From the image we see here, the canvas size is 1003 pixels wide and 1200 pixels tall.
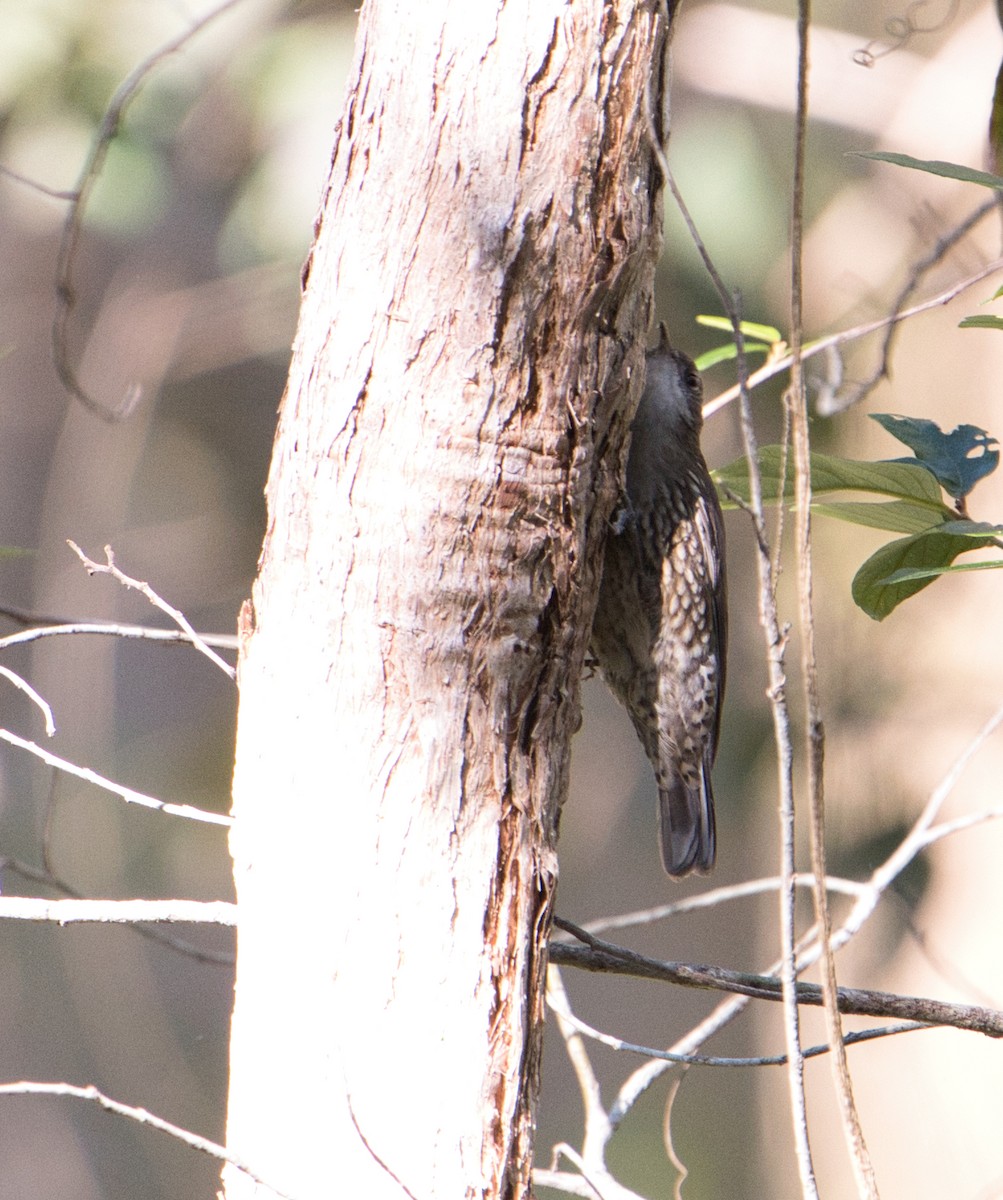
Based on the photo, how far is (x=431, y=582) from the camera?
1.28 meters

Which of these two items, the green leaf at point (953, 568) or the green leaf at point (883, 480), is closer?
the green leaf at point (953, 568)

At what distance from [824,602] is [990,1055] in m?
1.50

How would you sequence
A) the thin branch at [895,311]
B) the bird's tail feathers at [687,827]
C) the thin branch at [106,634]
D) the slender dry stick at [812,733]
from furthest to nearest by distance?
1. the bird's tail feathers at [687,827]
2. the thin branch at [895,311]
3. the thin branch at [106,634]
4. the slender dry stick at [812,733]

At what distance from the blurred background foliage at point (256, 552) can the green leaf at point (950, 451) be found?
2.18 meters

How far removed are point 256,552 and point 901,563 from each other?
3.70 metres

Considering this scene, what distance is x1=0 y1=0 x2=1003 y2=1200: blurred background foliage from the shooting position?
358cm

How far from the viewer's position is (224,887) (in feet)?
15.8

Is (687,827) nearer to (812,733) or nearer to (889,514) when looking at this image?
(889,514)

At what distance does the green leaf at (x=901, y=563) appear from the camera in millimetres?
1421

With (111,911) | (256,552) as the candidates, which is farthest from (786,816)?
(256,552)

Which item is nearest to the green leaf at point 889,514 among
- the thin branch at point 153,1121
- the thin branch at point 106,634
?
the thin branch at point 106,634

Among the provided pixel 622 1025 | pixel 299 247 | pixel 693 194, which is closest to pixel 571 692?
pixel 299 247

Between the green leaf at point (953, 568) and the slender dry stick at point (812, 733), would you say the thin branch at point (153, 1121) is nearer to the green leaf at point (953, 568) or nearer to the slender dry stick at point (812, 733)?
the slender dry stick at point (812, 733)

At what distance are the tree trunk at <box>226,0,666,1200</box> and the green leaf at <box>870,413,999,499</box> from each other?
1.37ft
